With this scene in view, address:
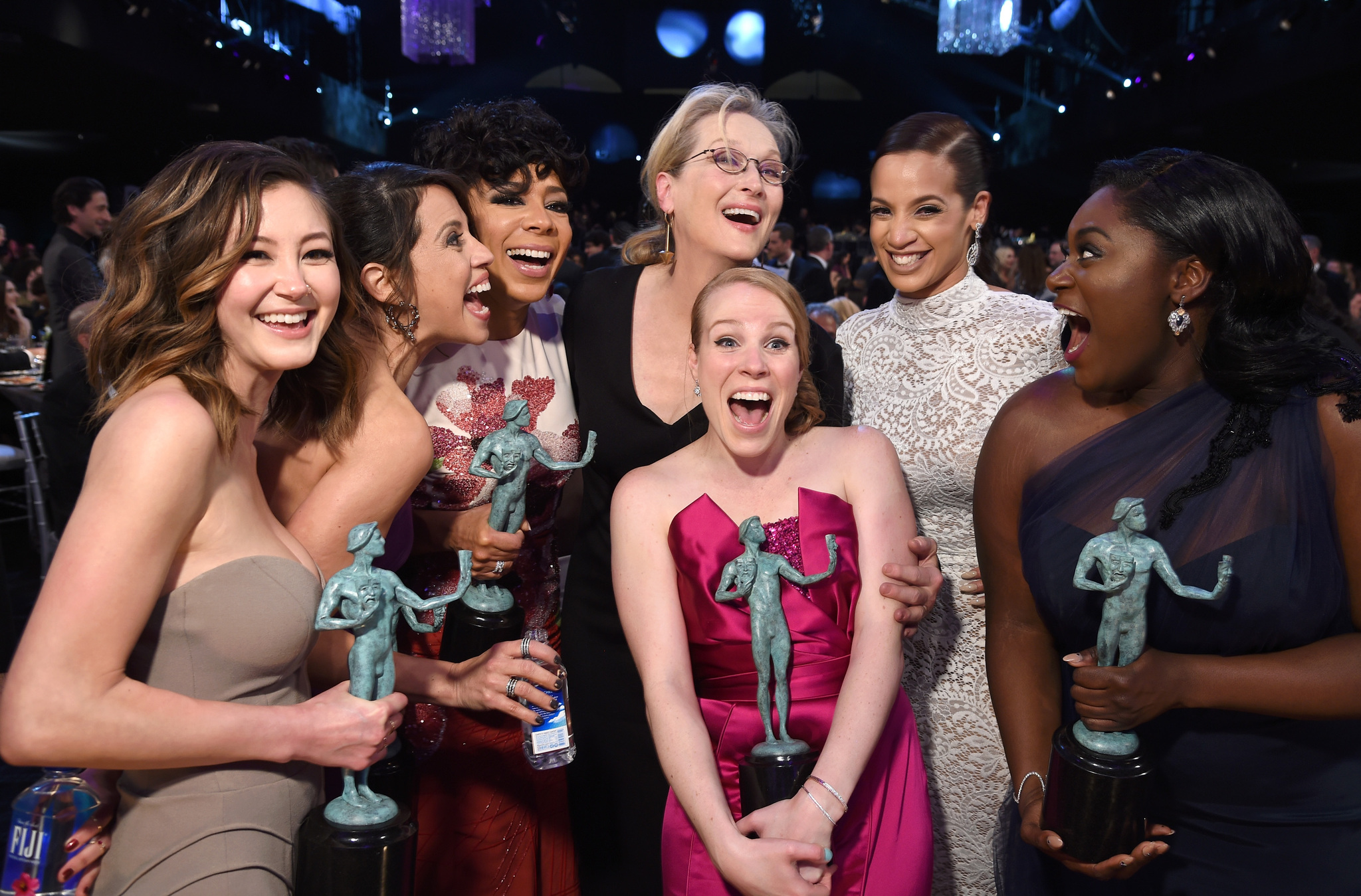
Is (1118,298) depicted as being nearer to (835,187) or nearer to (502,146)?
(502,146)

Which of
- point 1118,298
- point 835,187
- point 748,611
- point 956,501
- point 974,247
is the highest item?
point 835,187

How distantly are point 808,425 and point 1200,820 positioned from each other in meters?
1.00

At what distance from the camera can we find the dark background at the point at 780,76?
8.37m

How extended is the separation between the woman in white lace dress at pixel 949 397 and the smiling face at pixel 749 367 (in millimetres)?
660

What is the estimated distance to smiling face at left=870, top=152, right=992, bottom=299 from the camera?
8.00ft

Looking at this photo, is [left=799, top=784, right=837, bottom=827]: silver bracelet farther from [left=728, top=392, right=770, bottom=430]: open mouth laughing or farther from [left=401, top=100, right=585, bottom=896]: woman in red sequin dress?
[left=401, top=100, right=585, bottom=896]: woman in red sequin dress

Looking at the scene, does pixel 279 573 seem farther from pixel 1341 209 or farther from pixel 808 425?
pixel 1341 209

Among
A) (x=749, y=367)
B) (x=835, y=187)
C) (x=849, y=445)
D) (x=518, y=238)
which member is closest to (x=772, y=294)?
(x=749, y=367)

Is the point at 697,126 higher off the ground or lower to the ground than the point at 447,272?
higher

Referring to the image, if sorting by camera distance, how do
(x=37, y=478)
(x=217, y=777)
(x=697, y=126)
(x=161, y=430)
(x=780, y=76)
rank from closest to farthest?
(x=161, y=430), (x=217, y=777), (x=697, y=126), (x=37, y=478), (x=780, y=76)

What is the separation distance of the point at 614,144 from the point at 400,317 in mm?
19113

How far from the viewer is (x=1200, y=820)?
1.73m

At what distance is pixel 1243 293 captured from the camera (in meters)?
1.68

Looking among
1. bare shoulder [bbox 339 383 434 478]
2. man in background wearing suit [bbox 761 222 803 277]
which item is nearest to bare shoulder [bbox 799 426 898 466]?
bare shoulder [bbox 339 383 434 478]
